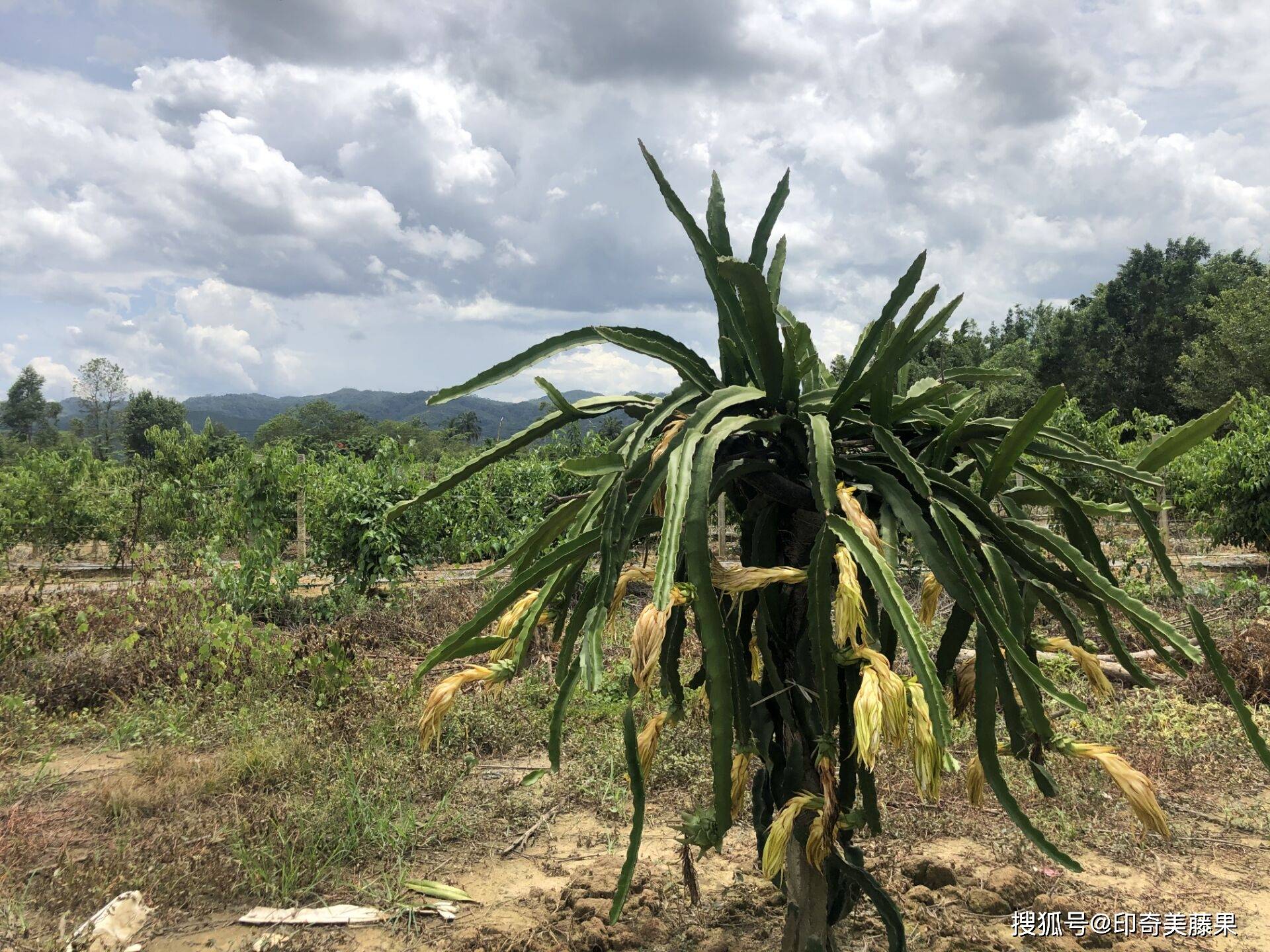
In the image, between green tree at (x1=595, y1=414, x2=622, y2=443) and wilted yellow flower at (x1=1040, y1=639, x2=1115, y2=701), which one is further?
green tree at (x1=595, y1=414, x2=622, y2=443)

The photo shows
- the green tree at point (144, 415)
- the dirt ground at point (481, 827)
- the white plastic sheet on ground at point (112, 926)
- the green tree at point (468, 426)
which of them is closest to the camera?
the white plastic sheet on ground at point (112, 926)

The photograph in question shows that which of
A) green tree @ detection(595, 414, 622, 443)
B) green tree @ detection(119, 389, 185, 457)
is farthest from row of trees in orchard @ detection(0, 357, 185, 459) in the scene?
green tree @ detection(595, 414, 622, 443)

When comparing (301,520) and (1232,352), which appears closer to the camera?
(301,520)

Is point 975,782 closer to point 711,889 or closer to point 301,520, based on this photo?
point 711,889

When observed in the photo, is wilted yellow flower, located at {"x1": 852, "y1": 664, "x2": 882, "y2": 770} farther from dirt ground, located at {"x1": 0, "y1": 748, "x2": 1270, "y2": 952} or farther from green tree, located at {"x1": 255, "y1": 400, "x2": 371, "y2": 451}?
green tree, located at {"x1": 255, "y1": 400, "x2": 371, "y2": 451}

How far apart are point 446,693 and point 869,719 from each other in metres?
0.91

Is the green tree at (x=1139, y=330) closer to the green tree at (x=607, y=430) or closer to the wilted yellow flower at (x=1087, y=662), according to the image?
the green tree at (x=607, y=430)

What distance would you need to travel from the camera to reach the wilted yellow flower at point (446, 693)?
170cm

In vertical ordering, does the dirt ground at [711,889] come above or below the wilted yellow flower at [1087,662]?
below

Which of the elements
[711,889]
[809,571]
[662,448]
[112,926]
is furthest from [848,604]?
[112,926]

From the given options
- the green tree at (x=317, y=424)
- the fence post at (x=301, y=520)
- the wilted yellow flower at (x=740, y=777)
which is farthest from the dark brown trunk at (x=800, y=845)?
the green tree at (x=317, y=424)

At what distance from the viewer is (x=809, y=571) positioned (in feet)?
5.17

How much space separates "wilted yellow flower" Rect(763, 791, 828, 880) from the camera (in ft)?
5.20

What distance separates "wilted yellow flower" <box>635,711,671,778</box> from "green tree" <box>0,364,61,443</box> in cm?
8289
